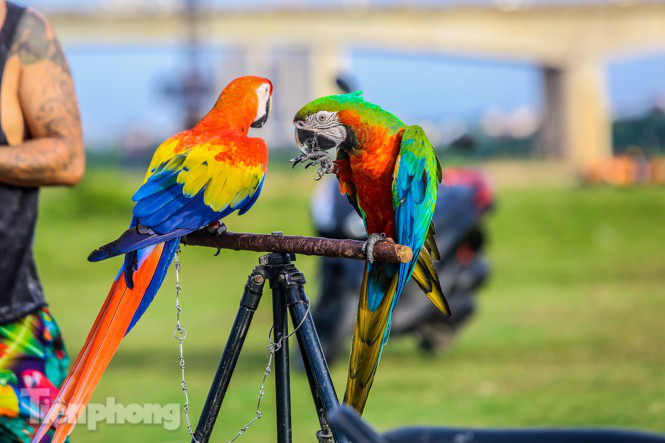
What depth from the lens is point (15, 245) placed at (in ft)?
7.64

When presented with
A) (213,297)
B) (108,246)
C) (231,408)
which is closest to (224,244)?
(108,246)

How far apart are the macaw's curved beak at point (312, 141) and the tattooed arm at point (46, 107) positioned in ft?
2.68

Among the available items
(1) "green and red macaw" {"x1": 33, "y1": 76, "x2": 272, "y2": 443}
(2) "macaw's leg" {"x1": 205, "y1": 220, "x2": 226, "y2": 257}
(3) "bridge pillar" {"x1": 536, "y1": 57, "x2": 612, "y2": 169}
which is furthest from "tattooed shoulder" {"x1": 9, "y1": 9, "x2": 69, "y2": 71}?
(3) "bridge pillar" {"x1": 536, "y1": 57, "x2": 612, "y2": 169}

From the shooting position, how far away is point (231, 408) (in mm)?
4395

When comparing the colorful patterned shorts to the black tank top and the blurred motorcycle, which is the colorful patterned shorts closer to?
the black tank top

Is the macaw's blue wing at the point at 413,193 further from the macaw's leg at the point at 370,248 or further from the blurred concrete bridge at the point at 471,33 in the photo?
the blurred concrete bridge at the point at 471,33

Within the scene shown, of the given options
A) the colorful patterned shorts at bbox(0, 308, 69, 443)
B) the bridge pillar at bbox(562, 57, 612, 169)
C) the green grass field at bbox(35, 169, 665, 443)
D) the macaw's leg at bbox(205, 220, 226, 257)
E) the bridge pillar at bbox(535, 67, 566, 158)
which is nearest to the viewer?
the macaw's leg at bbox(205, 220, 226, 257)

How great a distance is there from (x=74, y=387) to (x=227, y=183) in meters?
0.50

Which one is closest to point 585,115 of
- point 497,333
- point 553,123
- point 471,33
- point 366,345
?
point 553,123

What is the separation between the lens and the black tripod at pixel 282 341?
174 centimetres

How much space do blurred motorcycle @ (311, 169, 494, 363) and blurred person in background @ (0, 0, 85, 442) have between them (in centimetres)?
213

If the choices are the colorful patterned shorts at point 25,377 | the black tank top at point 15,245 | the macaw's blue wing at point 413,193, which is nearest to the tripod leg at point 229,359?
the macaw's blue wing at point 413,193

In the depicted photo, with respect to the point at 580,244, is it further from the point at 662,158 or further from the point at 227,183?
the point at 662,158

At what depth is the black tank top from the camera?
7.55 ft
